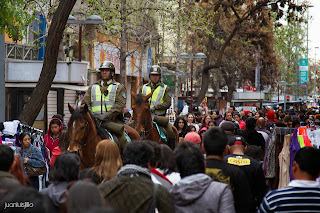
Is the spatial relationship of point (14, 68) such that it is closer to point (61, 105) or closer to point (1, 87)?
point (61, 105)

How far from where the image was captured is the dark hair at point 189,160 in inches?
200

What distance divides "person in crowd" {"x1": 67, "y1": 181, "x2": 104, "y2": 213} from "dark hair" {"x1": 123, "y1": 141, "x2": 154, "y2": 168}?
5.72ft

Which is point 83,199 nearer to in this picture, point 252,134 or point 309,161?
point 309,161

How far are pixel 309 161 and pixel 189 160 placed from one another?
3.38 feet

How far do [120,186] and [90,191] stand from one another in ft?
5.26

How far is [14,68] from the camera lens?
26.2 metres

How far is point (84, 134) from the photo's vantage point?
9719 mm

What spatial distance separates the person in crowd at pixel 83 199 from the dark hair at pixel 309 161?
2.28 metres

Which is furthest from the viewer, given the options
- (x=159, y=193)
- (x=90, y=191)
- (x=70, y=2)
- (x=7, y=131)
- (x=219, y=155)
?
(x=70, y=2)

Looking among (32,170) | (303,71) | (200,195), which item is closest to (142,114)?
(32,170)

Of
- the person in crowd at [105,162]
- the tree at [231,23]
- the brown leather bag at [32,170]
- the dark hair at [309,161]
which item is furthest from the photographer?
the tree at [231,23]

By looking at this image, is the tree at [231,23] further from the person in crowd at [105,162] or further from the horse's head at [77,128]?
the person in crowd at [105,162]

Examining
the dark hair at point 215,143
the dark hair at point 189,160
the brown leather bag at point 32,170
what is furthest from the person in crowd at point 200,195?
the brown leather bag at point 32,170

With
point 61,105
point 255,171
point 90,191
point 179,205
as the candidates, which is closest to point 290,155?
point 255,171
